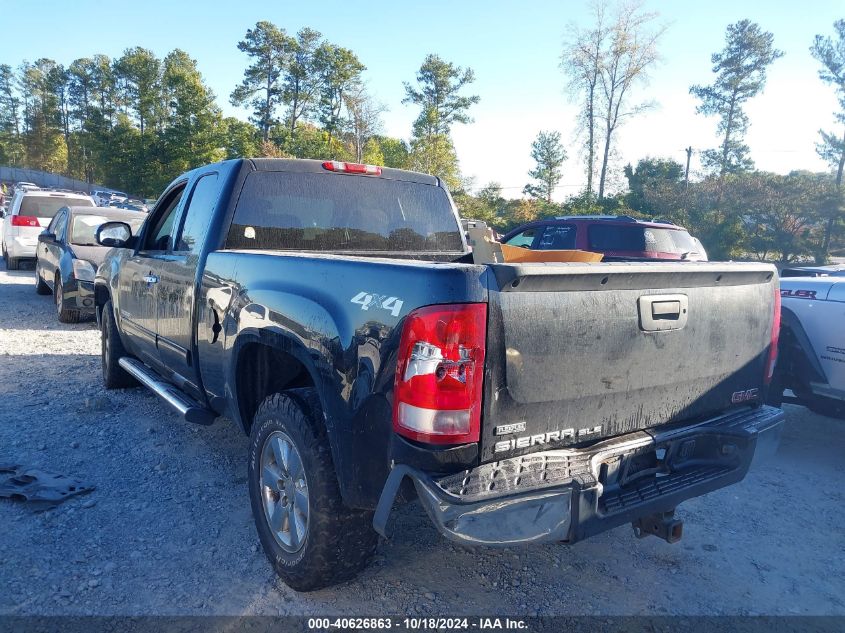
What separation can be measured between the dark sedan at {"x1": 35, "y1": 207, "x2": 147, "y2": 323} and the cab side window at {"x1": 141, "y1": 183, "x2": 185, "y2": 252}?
363 cm

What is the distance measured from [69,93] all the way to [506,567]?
293 ft

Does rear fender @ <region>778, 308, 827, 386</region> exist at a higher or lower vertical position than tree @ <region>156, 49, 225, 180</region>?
lower

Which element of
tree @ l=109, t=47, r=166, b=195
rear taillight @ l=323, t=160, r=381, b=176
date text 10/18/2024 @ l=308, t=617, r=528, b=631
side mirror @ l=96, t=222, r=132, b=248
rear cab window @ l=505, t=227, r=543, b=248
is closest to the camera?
date text 10/18/2024 @ l=308, t=617, r=528, b=631

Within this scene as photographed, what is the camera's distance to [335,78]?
167 ft

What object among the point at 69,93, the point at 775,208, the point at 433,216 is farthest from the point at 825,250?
the point at 69,93

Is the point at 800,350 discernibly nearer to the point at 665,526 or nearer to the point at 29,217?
the point at 665,526

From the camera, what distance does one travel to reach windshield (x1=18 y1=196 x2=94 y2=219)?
1378 cm

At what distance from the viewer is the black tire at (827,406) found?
15.0 ft

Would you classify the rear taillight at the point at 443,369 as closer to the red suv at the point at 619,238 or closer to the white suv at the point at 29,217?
the red suv at the point at 619,238

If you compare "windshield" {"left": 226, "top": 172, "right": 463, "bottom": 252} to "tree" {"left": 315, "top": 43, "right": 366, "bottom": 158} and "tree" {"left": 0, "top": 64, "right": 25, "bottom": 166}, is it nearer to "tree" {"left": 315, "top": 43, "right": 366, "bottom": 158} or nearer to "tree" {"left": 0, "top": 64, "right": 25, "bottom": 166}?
"tree" {"left": 315, "top": 43, "right": 366, "bottom": 158}

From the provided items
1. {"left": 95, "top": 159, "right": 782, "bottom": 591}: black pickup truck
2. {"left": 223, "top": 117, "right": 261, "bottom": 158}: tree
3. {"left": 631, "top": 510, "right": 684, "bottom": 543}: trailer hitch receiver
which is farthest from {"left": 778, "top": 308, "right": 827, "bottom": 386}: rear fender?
{"left": 223, "top": 117, "right": 261, "bottom": 158}: tree

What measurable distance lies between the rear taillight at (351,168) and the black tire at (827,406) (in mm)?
3549

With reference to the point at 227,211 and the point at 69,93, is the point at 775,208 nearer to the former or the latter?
the point at 227,211

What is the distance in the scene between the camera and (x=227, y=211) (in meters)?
3.62
